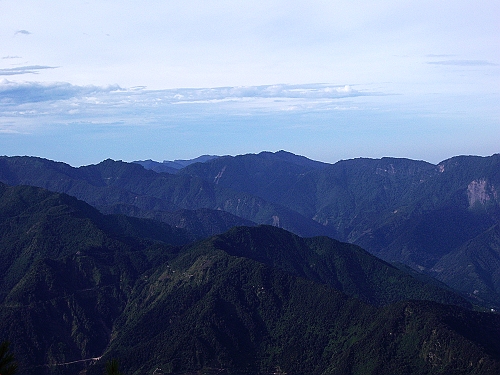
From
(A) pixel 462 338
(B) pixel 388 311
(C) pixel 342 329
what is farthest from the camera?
(C) pixel 342 329

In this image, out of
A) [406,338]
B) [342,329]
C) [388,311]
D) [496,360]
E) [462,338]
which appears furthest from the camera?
[342,329]

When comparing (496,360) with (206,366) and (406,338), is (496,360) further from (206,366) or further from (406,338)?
(206,366)

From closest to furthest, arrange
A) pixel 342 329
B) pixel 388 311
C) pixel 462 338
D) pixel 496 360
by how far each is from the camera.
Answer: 1. pixel 496 360
2. pixel 462 338
3. pixel 388 311
4. pixel 342 329

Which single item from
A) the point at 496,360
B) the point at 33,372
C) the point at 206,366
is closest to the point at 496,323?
the point at 496,360

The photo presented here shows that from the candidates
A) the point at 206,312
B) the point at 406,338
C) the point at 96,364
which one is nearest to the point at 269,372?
the point at 206,312

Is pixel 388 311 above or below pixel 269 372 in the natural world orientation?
above

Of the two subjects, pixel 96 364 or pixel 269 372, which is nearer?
pixel 269 372

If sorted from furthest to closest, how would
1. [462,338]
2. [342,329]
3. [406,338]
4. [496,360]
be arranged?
1. [342,329]
2. [406,338]
3. [462,338]
4. [496,360]

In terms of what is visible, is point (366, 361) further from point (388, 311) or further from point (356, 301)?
point (356, 301)

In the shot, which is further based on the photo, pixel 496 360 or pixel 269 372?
pixel 269 372
